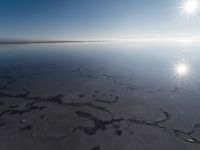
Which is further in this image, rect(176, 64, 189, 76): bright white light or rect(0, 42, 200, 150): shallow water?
rect(176, 64, 189, 76): bright white light

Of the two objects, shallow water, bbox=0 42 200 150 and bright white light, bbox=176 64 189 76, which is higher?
bright white light, bbox=176 64 189 76

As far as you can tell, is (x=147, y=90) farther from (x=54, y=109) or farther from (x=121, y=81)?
(x=54, y=109)

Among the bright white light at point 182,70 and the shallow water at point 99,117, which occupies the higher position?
the bright white light at point 182,70

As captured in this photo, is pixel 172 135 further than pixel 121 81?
No

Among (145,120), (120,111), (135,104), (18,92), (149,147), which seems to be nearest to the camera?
(149,147)

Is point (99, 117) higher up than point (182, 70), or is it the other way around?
point (182, 70)

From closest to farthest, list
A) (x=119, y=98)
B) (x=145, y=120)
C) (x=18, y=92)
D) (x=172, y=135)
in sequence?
(x=172, y=135) < (x=145, y=120) < (x=119, y=98) < (x=18, y=92)

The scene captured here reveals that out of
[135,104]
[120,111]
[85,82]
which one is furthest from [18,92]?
[135,104]

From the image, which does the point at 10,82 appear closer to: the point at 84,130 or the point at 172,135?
the point at 84,130

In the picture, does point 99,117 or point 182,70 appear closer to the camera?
point 99,117

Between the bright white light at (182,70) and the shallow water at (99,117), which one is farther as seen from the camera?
the bright white light at (182,70)
